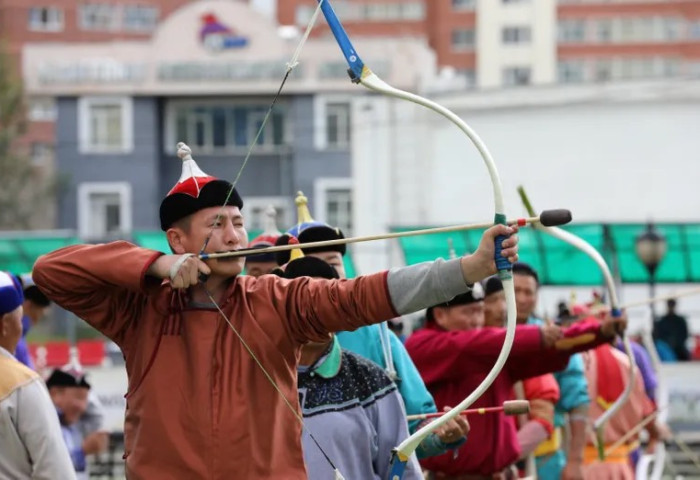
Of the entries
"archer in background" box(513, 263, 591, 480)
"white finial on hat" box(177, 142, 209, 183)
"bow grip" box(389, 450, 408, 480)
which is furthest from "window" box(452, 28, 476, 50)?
"white finial on hat" box(177, 142, 209, 183)

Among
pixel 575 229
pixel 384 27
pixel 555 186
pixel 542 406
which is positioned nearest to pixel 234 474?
pixel 542 406

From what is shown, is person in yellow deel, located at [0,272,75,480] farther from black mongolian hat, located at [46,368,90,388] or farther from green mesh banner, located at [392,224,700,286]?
green mesh banner, located at [392,224,700,286]

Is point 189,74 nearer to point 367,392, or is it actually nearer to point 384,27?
point 384,27

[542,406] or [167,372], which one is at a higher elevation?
[167,372]

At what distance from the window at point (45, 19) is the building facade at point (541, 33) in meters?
10.9

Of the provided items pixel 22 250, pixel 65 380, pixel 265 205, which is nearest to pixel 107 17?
pixel 265 205

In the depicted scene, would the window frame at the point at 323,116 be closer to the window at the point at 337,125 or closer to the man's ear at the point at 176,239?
the window at the point at 337,125

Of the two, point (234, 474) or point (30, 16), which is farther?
point (30, 16)

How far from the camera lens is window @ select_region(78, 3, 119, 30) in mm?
→ 84375

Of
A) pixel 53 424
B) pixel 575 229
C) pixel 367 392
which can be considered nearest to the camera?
pixel 53 424

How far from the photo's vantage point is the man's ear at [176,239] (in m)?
5.59

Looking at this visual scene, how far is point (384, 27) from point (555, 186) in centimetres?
4712

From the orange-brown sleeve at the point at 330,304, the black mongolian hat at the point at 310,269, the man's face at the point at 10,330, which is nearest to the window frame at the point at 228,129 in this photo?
the black mongolian hat at the point at 310,269

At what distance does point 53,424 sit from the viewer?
20.4 feet
